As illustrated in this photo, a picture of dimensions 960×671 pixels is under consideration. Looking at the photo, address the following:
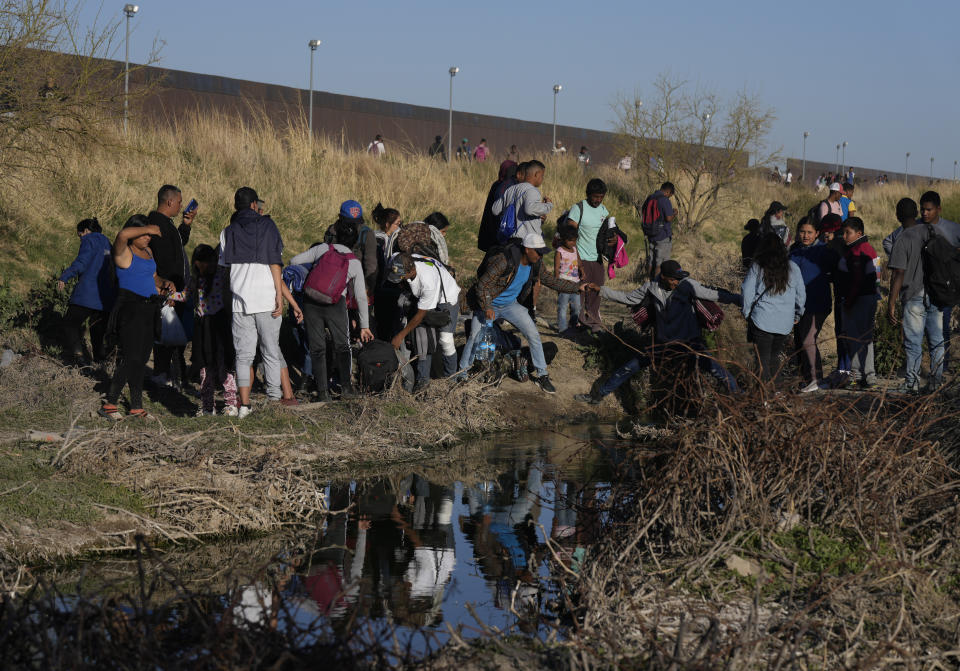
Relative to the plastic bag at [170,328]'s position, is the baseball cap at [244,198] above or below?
above

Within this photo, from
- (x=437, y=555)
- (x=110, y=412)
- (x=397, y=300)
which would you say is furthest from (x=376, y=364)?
(x=437, y=555)

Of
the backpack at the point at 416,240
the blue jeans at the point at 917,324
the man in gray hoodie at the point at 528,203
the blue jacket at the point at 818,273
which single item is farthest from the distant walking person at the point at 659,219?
the backpack at the point at 416,240

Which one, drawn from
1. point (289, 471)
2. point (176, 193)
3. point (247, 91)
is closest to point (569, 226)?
point (176, 193)

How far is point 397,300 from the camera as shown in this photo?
10.6 m

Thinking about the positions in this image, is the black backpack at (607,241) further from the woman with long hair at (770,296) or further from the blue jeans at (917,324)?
the blue jeans at (917,324)

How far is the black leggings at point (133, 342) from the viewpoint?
8391 mm

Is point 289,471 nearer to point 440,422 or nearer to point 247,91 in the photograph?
point 440,422

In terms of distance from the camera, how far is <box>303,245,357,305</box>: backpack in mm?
9141

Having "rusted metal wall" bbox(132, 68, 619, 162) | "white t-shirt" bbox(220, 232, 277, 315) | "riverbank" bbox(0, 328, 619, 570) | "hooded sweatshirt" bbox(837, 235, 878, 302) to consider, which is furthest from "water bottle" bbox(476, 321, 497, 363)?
"rusted metal wall" bbox(132, 68, 619, 162)

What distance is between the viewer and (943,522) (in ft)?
18.5

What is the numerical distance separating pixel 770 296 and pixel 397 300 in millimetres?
3627

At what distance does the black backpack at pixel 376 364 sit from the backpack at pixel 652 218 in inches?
304

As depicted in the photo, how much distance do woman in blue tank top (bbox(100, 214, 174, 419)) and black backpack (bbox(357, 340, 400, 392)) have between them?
74.9 inches

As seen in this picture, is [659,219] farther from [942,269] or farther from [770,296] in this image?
[770,296]
